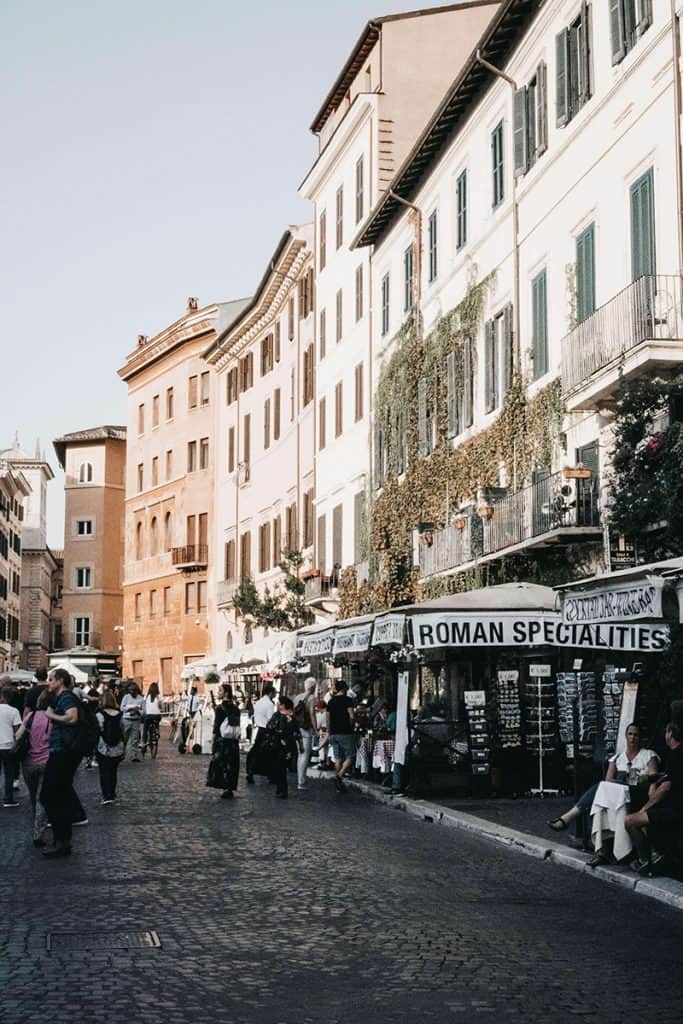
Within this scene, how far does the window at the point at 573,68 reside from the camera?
25.6 m

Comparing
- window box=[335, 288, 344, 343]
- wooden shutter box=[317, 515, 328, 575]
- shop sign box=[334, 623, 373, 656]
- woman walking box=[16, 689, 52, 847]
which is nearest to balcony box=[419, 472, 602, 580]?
shop sign box=[334, 623, 373, 656]

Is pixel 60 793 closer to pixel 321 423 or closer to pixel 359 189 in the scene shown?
pixel 359 189

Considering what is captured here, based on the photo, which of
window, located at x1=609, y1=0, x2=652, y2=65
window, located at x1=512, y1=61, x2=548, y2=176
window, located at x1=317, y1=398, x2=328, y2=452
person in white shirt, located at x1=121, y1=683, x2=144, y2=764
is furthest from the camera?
window, located at x1=317, y1=398, x2=328, y2=452

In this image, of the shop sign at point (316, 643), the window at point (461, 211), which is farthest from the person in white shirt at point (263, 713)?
the window at point (461, 211)

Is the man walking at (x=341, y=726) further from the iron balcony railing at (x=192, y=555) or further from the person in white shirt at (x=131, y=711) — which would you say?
the iron balcony railing at (x=192, y=555)

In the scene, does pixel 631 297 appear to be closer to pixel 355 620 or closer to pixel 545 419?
pixel 545 419

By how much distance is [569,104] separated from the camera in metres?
26.5

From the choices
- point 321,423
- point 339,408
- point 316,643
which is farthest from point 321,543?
point 316,643

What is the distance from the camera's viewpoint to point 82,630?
3755 inches

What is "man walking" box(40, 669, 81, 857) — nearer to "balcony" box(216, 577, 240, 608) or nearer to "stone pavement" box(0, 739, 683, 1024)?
"stone pavement" box(0, 739, 683, 1024)

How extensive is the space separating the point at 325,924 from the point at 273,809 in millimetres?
11271

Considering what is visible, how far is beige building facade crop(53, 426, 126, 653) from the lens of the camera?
9525 centimetres

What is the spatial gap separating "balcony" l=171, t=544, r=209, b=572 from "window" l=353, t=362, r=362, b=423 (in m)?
26.4

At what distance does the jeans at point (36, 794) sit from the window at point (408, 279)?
2160 cm
